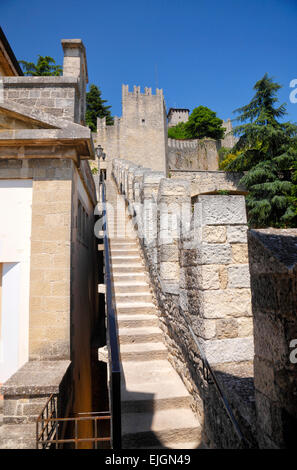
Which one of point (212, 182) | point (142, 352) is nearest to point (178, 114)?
point (212, 182)

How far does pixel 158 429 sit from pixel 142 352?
1.18 meters

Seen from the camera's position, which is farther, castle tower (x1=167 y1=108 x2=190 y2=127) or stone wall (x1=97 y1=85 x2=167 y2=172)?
castle tower (x1=167 y1=108 x2=190 y2=127)

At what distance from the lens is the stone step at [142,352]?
3.96 meters

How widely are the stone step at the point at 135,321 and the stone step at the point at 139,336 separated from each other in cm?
8

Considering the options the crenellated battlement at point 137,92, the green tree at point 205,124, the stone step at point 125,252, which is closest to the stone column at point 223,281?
the stone step at point 125,252

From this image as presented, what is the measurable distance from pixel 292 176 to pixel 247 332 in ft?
53.5

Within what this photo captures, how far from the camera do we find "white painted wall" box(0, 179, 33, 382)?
4.33 m

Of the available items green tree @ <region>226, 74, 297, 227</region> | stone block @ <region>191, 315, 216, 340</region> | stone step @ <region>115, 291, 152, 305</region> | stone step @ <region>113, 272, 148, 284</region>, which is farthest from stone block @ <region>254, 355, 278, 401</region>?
green tree @ <region>226, 74, 297, 227</region>

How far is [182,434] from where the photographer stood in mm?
2934

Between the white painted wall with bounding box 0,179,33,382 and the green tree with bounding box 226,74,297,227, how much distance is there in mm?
14664

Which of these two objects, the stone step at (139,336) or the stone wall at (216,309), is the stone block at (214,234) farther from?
the stone step at (139,336)

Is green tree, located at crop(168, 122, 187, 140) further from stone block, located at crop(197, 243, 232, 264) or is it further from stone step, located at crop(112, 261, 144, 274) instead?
stone block, located at crop(197, 243, 232, 264)
